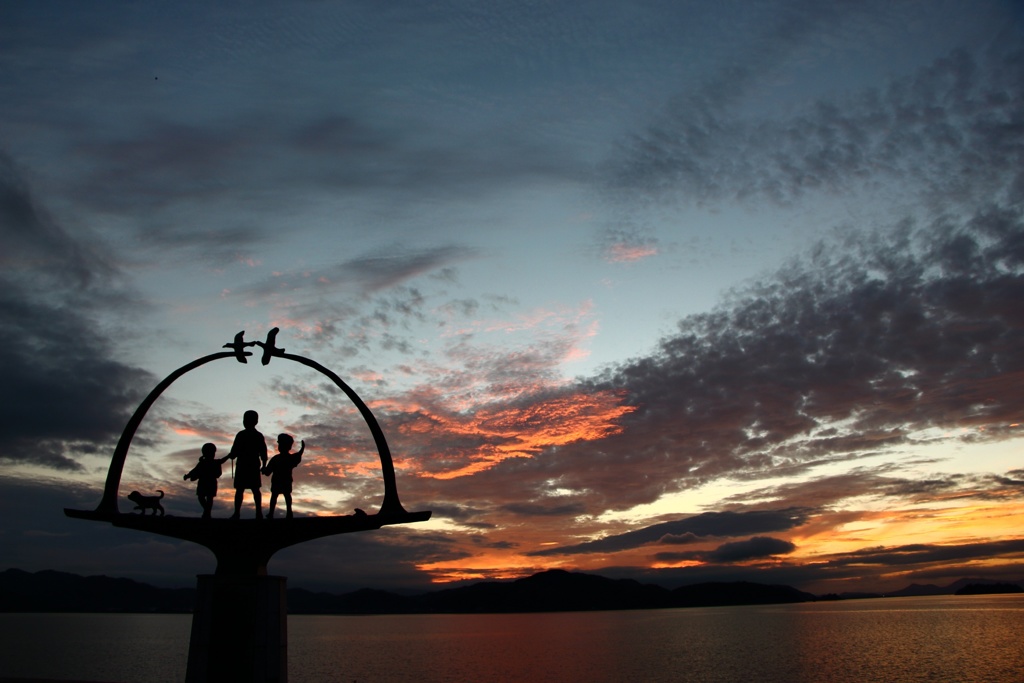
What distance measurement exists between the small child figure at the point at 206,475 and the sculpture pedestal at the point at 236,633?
1.82 meters

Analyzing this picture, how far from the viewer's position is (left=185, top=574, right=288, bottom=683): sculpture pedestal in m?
17.1

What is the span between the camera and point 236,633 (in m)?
17.2

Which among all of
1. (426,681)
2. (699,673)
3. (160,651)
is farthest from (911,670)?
(160,651)

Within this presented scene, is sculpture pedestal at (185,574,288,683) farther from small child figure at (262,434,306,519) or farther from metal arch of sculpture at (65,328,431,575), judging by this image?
small child figure at (262,434,306,519)

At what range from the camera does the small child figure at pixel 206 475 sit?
18.8 metres

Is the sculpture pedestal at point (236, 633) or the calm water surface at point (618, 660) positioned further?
the calm water surface at point (618, 660)

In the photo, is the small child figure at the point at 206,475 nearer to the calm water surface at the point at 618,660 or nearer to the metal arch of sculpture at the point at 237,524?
the metal arch of sculpture at the point at 237,524

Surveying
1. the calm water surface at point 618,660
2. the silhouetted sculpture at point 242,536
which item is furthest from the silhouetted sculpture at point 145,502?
the calm water surface at point 618,660

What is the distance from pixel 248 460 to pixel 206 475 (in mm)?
1045

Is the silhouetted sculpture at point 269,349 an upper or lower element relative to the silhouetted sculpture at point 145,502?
upper

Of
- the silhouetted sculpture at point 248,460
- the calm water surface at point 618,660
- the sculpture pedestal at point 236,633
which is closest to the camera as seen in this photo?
the sculpture pedestal at point 236,633

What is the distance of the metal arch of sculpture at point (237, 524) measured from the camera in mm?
17812

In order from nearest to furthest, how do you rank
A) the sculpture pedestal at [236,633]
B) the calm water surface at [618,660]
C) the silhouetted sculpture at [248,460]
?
1. the sculpture pedestal at [236,633]
2. the silhouetted sculpture at [248,460]
3. the calm water surface at [618,660]

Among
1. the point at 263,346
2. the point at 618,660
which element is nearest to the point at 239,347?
the point at 263,346
